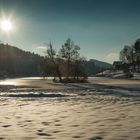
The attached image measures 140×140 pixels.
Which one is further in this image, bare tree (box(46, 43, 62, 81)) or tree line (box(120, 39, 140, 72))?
tree line (box(120, 39, 140, 72))

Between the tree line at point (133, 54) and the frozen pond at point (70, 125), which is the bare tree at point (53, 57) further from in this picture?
the tree line at point (133, 54)

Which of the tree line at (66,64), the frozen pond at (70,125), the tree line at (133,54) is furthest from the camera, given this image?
the tree line at (133,54)

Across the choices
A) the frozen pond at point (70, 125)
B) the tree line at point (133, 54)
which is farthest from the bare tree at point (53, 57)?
the tree line at point (133, 54)

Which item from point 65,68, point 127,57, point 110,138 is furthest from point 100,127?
point 127,57

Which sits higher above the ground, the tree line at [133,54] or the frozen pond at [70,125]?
the tree line at [133,54]

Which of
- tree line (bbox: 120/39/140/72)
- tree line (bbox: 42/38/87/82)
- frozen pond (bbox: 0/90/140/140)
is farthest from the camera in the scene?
tree line (bbox: 120/39/140/72)

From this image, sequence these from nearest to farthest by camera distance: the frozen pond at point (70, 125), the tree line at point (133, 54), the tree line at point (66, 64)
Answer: the frozen pond at point (70, 125)
the tree line at point (66, 64)
the tree line at point (133, 54)

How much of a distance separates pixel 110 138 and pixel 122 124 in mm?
2380

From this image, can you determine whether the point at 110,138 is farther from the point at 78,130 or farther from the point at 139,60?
the point at 139,60

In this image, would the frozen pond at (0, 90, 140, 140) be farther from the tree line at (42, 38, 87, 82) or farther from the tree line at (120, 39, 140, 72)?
the tree line at (120, 39, 140, 72)

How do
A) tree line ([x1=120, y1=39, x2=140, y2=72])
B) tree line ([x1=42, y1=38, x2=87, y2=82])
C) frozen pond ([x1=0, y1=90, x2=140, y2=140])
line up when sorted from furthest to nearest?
1. tree line ([x1=120, y1=39, x2=140, y2=72])
2. tree line ([x1=42, y1=38, x2=87, y2=82])
3. frozen pond ([x1=0, y1=90, x2=140, y2=140])

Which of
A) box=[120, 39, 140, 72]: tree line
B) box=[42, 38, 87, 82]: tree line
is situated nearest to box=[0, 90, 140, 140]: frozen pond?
box=[42, 38, 87, 82]: tree line

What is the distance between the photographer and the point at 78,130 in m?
11.5

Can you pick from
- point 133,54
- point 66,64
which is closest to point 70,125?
point 66,64
